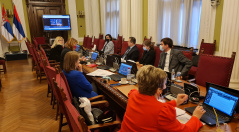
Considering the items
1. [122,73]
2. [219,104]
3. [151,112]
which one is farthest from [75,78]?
[219,104]

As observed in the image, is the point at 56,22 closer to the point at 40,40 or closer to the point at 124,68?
the point at 40,40

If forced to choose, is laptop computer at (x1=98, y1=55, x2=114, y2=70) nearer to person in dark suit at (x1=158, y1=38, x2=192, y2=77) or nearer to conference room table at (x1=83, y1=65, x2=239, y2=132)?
conference room table at (x1=83, y1=65, x2=239, y2=132)

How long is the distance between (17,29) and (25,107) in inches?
259

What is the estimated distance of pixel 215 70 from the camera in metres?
2.43

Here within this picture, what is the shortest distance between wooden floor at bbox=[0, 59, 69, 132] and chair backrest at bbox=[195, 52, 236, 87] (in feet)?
7.44

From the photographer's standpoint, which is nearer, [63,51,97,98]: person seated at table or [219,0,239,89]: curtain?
[63,51,97,98]: person seated at table

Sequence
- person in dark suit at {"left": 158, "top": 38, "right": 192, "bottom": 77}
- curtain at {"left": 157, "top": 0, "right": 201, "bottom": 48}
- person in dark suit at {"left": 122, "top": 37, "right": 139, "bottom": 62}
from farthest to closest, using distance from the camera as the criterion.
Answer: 1. curtain at {"left": 157, "top": 0, "right": 201, "bottom": 48}
2. person in dark suit at {"left": 122, "top": 37, "right": 139, "bottom": 62}
3. person in dark suit at {"left": 158, "top": 38, "right": 192, "bottom": 77}

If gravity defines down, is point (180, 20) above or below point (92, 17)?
below

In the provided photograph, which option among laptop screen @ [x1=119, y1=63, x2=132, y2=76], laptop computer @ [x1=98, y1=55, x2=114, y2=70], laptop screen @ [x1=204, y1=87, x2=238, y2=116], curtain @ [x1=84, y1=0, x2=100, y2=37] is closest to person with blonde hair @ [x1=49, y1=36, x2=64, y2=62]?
laptop computer @ [x1=98, y1=55, x2=114, y2=70]

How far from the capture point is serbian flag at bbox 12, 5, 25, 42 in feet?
27.8

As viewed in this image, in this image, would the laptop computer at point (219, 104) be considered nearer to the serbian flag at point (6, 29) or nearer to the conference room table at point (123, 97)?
the conference room table at point (123, 97)

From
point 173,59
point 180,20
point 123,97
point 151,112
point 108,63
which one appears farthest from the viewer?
point 180,20

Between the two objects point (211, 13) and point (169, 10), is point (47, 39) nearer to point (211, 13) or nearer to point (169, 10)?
point (169, 10)

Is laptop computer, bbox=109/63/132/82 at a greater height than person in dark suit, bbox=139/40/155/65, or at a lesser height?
lesser
